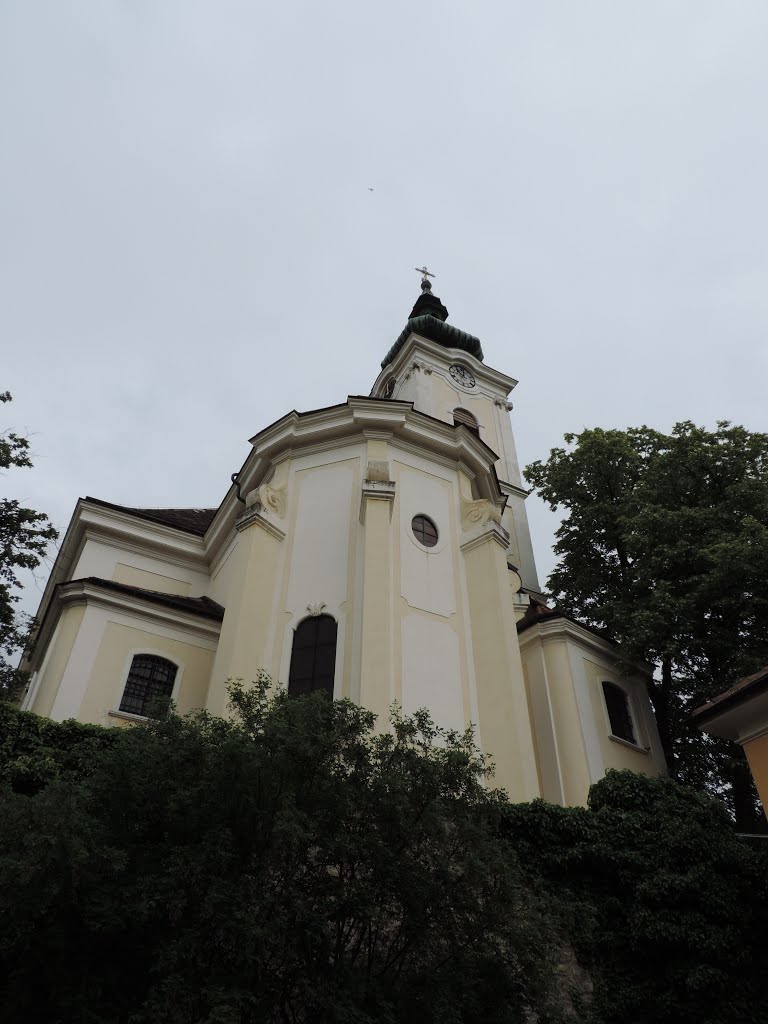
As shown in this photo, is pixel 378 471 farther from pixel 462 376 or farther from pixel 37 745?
pixel 462 376

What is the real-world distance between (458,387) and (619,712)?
762 inches

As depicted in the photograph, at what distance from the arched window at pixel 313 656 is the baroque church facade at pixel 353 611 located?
1.2 inches

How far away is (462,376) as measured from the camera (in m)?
36.9

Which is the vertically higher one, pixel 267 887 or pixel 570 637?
pixel 570 637

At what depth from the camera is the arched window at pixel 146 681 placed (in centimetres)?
1727

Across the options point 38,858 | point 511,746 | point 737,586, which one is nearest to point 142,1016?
point 38,858

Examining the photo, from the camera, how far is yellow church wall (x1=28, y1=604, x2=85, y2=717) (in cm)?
1639

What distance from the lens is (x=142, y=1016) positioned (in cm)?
581

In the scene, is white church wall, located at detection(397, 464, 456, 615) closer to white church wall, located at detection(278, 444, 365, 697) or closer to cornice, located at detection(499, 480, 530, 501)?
white church wall, located at detection(278, 444, 365, 697)

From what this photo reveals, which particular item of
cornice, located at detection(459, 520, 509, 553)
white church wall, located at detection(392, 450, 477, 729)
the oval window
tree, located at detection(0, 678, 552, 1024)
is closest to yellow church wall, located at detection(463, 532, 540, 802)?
cornice, located at detection(459, 520, 509, 553)

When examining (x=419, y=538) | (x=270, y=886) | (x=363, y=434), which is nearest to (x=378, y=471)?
(x=419, y=538)

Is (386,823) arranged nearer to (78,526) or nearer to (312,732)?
(312,732)

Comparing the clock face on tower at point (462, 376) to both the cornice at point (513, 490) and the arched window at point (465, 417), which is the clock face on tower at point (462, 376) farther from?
the cornice at point (513, 490)

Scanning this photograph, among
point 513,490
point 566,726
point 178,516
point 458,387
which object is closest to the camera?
point 566,726
